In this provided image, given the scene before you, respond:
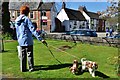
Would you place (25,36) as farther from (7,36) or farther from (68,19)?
(68,19)

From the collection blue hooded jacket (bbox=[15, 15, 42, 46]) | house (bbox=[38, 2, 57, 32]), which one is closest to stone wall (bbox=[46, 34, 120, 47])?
blue hooded jacket (bbox=[15, 15, 42, 46])

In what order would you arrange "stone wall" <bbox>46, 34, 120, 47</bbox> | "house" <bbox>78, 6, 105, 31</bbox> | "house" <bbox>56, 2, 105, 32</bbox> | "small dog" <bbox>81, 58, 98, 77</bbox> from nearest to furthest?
"small dog" <bbox>81, 58, 98, 77</bbox> → "stone wall" <bbox>46, 34, 120, 47</bbox> → "house" <bbox>56, 2, 105, 32</bbox> → "house" <bbox>78, 6, 105, 31</bbox>

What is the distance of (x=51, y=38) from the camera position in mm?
25219

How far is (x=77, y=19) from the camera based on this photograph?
7388cm

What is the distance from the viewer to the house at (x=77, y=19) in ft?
227

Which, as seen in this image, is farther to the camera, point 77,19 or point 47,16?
point 77,19

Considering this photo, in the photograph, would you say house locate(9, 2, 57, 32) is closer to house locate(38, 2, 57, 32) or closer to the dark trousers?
house locate(38, 2, 57, 32)

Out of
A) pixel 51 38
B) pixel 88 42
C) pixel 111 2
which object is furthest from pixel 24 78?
pixel 51 38

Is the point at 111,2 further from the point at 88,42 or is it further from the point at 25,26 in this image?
the point at 88,42

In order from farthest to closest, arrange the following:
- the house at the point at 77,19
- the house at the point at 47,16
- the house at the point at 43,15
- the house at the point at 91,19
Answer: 1. the house at the point at 91,19
2. the house at the point at 77,19
3. the house at the point at 43,15
4. the house at the point at 47,16

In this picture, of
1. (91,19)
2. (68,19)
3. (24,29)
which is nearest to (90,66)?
(24,29)

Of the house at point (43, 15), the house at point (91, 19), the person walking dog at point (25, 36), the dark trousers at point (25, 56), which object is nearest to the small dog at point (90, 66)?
the person walking dog at point (25, 36)

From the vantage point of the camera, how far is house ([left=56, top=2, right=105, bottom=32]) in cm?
6906

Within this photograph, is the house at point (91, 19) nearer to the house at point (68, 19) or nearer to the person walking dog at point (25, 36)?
the house at point (68, 19)
